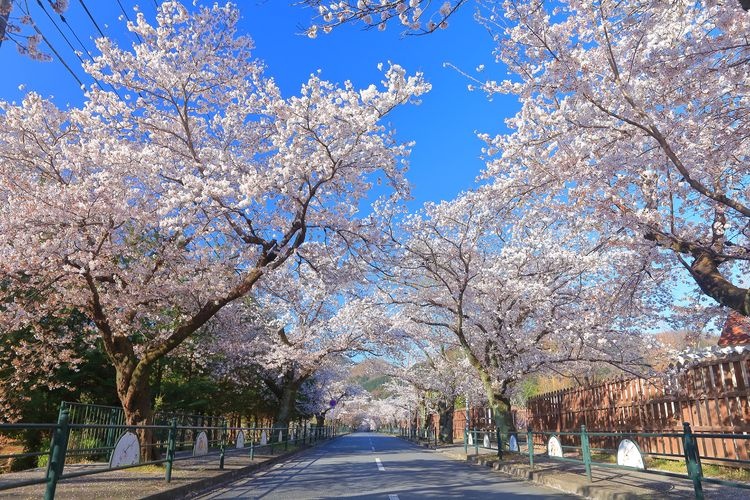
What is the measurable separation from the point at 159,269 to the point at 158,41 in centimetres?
498

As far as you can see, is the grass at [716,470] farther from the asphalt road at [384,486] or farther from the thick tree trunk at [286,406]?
the thick tree trunk at [286,406]

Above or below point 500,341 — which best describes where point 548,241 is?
above

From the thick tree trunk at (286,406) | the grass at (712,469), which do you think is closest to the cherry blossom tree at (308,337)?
the thick tree trunk at (286,406)

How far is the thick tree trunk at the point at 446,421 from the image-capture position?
97.7ft

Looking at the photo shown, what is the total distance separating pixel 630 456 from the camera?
755 cm

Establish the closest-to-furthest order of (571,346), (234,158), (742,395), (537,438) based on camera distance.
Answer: (742,395) → (234,158) → (571,346) → (537,438)

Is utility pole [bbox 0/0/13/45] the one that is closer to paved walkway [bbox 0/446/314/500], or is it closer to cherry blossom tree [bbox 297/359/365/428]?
paved walkway [bbox 0/446/314/500]

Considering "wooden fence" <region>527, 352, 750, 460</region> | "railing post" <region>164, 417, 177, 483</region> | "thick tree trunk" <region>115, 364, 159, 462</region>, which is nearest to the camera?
"railing post" <region>164, 417, 177, 483</region>

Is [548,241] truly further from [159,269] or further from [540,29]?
[159,269]

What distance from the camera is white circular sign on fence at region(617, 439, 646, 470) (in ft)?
24.1

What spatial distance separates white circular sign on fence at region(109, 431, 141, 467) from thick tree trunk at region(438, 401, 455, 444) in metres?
23.3

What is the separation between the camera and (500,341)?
15734 millimetres

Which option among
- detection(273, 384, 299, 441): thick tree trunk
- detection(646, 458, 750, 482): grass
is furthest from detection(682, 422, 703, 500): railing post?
detection(273, 384, 299, 441): thick tree trunk

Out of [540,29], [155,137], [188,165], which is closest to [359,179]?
[188,165]
